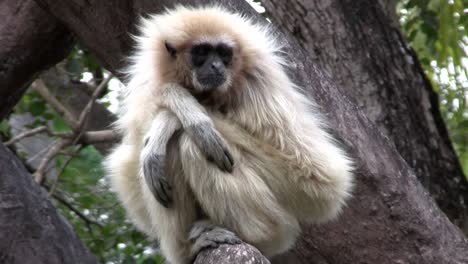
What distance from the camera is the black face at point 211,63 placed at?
16.2ft

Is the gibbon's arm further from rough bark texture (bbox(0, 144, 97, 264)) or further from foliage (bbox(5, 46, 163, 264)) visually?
foliage (bbox(5, 46, 163, 264))

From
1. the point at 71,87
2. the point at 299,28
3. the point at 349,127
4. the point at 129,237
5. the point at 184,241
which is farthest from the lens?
the point at 71,87

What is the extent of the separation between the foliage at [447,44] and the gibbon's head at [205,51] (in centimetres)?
235

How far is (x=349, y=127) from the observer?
19.4ft

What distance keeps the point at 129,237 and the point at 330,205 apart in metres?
3.13

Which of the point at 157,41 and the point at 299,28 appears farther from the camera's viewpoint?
the point at 299,28

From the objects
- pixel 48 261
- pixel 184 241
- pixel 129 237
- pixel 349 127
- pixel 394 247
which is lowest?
pixel 129 237

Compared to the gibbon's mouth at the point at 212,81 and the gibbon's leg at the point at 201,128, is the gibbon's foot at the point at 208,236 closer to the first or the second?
the gibbon's leg at the point at 201,128

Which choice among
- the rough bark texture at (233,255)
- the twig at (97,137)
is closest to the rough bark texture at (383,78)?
the twig at (97,137)

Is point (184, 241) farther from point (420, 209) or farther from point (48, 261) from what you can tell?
point (420, 209)

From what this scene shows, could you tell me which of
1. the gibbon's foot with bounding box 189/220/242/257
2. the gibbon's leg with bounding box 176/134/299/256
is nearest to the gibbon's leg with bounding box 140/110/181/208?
the gibbon's leg with bounding box 176/134/299/256

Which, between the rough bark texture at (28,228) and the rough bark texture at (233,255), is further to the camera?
the rough bark texture at (28,228)

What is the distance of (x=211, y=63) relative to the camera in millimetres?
5012

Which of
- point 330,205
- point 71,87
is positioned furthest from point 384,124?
point 71,87
